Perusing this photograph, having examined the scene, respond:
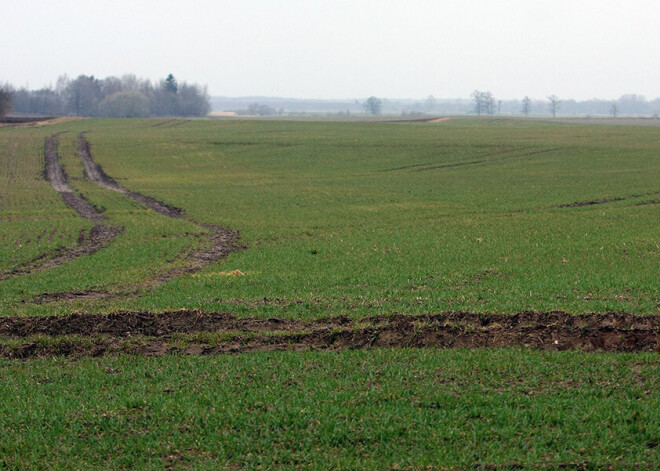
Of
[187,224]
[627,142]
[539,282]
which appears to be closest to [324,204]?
[187,224]

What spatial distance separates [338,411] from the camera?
8.39m

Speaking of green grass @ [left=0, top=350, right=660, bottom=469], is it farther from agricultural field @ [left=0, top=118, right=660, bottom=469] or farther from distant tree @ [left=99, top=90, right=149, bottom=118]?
distant tree @ [left=99, top=90, right=149, bottom=118]

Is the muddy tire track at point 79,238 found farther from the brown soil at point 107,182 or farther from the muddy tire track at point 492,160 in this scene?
the muddy tire track at point 492,160

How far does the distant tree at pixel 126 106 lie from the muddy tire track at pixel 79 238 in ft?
453

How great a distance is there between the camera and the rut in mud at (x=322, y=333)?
1141cm

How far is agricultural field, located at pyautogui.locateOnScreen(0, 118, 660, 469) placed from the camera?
303 inches

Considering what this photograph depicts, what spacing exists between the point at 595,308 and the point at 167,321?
8839 mm

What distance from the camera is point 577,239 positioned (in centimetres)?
2359

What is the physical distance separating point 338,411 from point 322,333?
3.87 metres

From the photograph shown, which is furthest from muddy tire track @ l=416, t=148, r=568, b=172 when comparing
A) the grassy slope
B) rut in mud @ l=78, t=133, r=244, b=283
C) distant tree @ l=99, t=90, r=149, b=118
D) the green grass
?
distant tree @ l=99, t=90, r=149, b=118

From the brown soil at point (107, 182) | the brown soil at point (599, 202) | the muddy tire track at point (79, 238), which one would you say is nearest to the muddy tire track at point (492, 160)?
the brown soil at point (599, 202)

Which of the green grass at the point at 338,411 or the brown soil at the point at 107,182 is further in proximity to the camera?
the brown soil at the point at 107,182

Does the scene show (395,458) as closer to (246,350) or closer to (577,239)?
(246,350)

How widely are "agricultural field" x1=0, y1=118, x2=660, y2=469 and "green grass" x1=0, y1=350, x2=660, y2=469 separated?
0.10 ft
